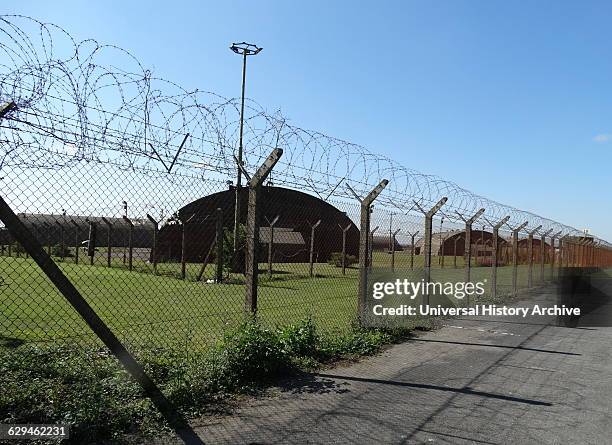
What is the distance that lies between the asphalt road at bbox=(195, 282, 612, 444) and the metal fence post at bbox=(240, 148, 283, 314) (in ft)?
3.62

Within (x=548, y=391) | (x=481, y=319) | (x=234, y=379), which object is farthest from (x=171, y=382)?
(x=481, y=319)

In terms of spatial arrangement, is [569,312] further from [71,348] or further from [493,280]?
[71,348]

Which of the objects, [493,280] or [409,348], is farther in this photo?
[493,280]

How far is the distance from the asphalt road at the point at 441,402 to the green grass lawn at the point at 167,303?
1431 mm

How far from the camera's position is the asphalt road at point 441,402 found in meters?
4.30

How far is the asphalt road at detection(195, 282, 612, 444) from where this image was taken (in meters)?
4.30

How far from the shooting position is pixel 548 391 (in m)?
5.86

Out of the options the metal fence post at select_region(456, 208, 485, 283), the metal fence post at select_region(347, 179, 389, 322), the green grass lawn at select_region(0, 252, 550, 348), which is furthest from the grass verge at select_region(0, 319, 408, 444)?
the metal fence post at select_region(456, 208, 485, 283)

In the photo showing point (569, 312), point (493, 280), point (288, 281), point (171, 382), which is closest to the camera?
point (171, 382)

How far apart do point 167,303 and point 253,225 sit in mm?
6185

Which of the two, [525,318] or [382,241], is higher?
[382,241]

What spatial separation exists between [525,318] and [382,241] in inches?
170

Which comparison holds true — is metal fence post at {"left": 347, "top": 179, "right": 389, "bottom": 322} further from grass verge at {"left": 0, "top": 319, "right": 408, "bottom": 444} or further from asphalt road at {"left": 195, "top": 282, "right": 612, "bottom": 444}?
grass verge at {"left": 0, "top": 319, "right": 408, "bottom": 444}
